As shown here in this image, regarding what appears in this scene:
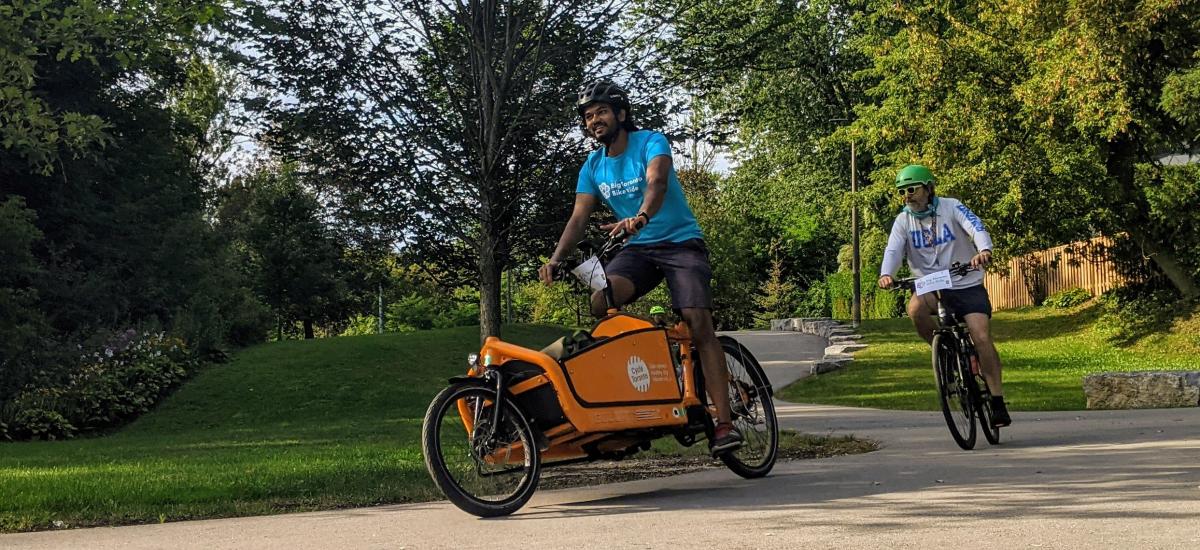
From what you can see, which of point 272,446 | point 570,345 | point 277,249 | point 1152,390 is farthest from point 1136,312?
point 570,345

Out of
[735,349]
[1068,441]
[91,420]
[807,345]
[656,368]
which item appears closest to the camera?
[656,368]

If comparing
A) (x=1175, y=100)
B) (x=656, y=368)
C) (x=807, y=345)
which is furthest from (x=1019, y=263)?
(x=656, y=368)

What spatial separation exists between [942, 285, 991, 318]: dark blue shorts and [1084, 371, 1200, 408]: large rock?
5342mm

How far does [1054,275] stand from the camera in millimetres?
38656

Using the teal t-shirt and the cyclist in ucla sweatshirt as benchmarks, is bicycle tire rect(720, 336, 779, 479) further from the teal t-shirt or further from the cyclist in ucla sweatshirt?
the cyclist in ucla sweatshirt

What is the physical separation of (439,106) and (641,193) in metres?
3.57

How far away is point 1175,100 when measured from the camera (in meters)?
24.0

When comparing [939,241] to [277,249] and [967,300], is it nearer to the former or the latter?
[967,300]

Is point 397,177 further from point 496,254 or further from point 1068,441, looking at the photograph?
point 1068,441

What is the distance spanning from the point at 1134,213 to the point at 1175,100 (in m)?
4.16

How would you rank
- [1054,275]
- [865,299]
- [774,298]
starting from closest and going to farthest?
[1054,275] → [865,299] → [774,298]

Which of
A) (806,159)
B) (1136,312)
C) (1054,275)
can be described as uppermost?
(806,159)

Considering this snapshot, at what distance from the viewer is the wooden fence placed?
31816 mm

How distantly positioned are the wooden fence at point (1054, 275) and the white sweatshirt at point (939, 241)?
1964 centimetres
